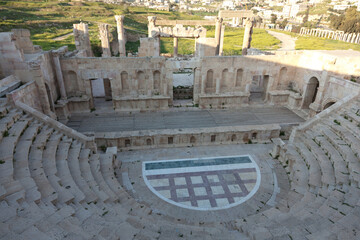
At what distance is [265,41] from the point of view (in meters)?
49.3

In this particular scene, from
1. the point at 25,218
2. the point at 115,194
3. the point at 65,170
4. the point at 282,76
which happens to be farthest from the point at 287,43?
the point at 25,218

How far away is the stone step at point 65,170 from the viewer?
26.4 feet

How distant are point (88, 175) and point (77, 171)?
1.48ft

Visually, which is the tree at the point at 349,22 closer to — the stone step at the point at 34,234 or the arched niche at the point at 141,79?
the arched niche at the point at 141,79

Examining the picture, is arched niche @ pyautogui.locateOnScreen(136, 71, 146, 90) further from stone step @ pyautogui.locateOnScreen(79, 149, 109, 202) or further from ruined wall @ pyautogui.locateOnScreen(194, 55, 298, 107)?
stone step @ pyautogui.locateOnScreen(79, 149, 109, 202)

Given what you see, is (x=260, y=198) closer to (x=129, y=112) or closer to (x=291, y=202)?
(x=291, y=202)

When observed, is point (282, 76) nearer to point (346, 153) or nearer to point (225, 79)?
point (225, 79)

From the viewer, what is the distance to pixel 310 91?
16797 millimetres

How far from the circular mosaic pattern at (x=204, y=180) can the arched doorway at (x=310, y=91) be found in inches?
286

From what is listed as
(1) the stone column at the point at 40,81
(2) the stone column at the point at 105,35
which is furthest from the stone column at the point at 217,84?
(1) the stone column at the point at 40,81

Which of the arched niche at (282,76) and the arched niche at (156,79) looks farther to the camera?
the arched niche at (282,76)

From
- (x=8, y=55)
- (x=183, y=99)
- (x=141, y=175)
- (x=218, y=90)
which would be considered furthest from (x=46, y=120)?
(x=218, y=90)

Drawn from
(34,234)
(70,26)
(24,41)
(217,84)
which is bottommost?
(217,84)

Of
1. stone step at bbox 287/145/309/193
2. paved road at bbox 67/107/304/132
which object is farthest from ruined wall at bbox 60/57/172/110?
stone step at bbox 287/145/309/193
